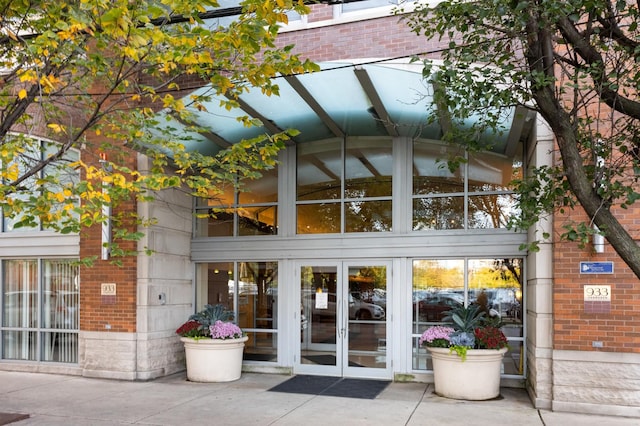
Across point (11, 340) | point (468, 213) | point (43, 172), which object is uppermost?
point (43, 172)

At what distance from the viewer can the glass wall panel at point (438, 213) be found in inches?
409

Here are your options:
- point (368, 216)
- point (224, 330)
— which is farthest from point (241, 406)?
point (368, 216)

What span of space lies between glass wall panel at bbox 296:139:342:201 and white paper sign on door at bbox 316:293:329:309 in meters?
1.93

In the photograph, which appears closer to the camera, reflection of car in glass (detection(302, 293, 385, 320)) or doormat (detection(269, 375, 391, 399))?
doormat (detection(269, 375, 391, 399))

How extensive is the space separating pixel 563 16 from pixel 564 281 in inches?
189

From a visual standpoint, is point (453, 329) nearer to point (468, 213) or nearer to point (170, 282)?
point (468, 213)

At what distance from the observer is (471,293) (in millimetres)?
10141

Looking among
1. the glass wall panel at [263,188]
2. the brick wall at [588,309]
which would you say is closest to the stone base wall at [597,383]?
the brick wall at [588,309]

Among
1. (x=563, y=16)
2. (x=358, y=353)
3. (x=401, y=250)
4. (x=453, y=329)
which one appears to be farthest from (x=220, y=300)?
(x=563, y=16)

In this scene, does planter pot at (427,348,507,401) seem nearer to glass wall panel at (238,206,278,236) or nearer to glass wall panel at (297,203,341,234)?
glass wall panel at (297,203,341,234)

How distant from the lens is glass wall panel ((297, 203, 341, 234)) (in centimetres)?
1120

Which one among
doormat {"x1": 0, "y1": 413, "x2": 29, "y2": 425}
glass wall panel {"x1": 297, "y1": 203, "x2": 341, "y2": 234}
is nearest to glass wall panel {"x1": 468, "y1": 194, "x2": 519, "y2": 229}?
glass wall panel {"x1": 297, "y1": 203, "x2": 341, "y2": 234}

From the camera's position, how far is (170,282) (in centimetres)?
1120

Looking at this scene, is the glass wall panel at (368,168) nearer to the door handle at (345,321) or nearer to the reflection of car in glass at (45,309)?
the door handle at (345,321)
